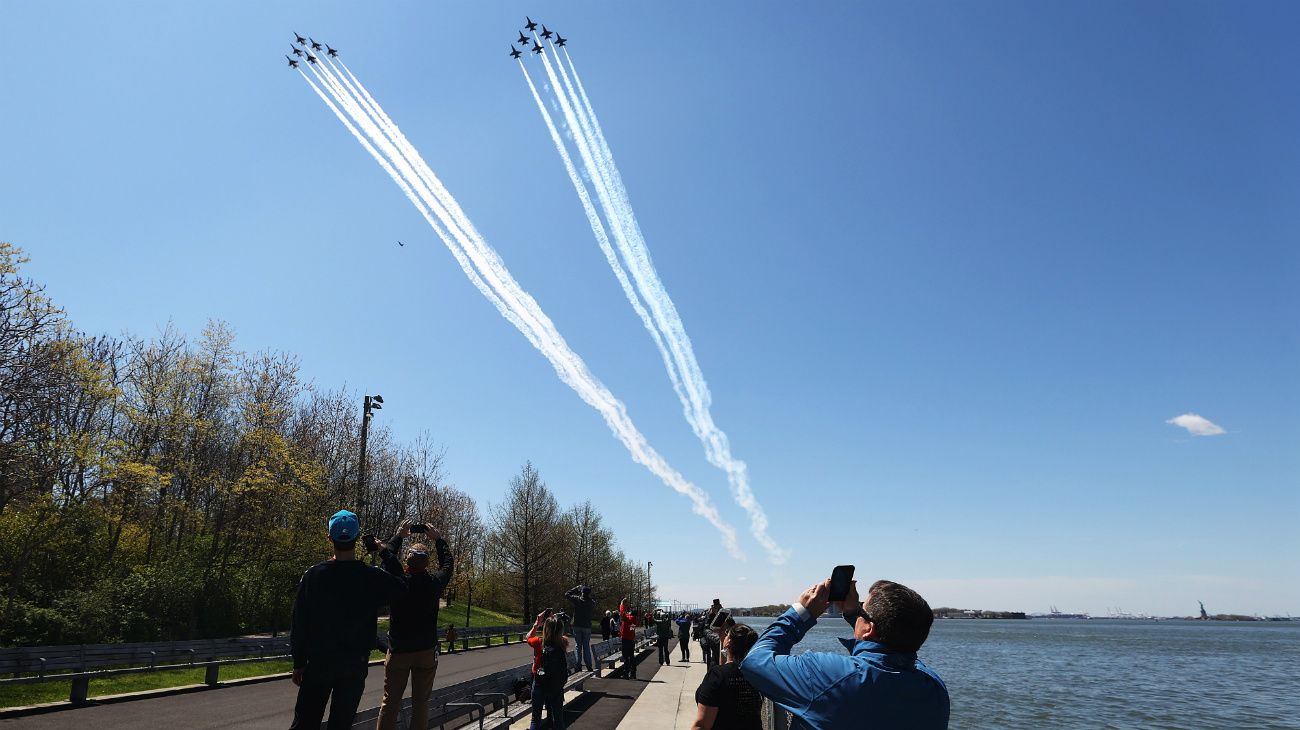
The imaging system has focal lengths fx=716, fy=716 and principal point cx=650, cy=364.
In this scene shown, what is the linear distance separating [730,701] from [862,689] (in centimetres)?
262

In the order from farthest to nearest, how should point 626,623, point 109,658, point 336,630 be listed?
point 626,623
point 109,658
point 336,630

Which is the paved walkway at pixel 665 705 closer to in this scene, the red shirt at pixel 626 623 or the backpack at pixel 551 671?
the red shirt at pixel 626 623

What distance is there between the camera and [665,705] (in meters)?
13.9

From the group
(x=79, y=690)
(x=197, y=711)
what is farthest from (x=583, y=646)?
(x=79, y=690)

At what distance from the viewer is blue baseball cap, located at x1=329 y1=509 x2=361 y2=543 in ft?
14.8

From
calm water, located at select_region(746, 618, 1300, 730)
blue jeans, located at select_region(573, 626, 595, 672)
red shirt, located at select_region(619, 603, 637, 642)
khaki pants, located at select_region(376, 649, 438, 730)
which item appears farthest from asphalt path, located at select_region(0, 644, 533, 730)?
calm water, located at select_region(746, 618, 1300, 730)

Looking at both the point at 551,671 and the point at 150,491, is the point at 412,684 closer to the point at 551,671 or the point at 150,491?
the point at 551,671

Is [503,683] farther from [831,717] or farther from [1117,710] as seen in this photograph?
[1117,710]

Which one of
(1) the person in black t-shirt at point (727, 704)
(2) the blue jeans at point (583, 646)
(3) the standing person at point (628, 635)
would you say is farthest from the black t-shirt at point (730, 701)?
(3) the standing person at point (628, 635)

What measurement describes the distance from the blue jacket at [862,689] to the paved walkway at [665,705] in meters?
7.83

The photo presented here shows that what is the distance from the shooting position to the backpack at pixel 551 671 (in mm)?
9453

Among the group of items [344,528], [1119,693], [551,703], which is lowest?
[1119,693]

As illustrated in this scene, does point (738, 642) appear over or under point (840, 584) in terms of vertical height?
under

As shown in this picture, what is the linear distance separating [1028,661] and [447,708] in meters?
70.0
